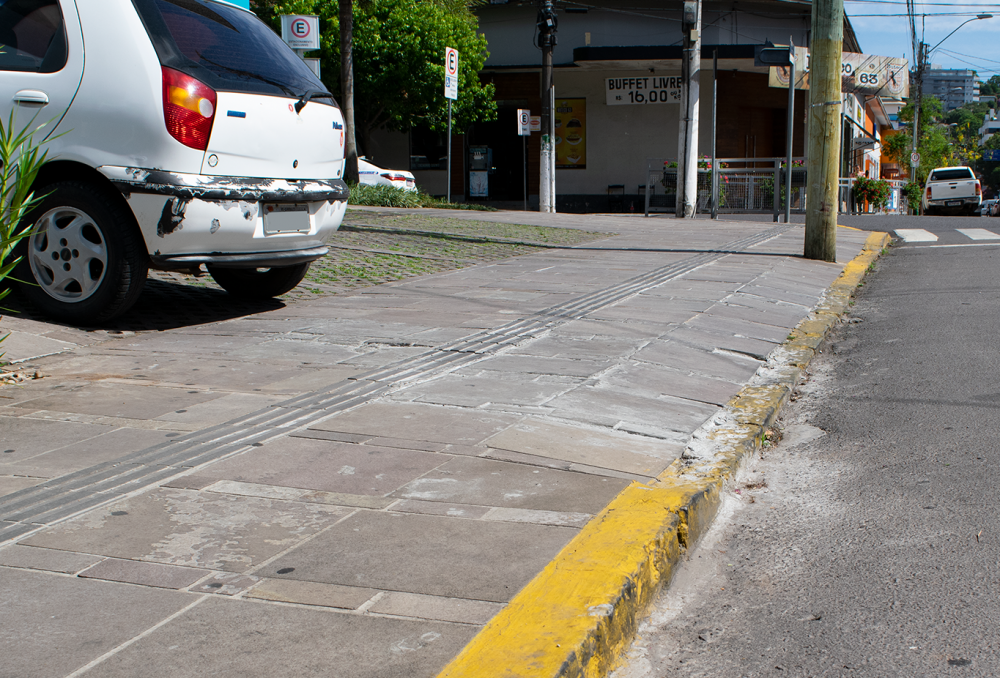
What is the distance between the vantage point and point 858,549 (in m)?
2.96

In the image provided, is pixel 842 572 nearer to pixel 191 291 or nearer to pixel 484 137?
pixel 191 291

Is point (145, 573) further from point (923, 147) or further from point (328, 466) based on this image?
point (923, 147)

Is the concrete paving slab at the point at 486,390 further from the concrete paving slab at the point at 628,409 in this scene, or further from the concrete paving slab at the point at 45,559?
the concrete paving slab at the point at 45,559

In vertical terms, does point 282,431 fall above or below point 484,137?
below

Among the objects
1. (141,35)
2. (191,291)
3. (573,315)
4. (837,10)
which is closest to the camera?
(141,35)

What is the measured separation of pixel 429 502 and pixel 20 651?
1279 mm

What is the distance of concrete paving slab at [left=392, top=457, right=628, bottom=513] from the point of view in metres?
3.04

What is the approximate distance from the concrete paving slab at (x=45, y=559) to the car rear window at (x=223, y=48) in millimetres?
3242

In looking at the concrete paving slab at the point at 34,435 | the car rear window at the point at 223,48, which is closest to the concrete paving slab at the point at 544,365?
the concrete paving slab at the point at 34,435

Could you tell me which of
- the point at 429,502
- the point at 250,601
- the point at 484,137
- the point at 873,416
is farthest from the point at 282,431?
the point at 484,137

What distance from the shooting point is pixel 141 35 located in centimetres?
506

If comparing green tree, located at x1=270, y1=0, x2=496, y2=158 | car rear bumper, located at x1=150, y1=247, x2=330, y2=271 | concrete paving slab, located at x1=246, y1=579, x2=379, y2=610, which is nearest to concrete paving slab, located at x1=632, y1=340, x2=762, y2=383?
car rear bumper, located at x1=150, y1=247, x2=330, y2=271

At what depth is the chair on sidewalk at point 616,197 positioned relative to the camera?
2888 centimetres

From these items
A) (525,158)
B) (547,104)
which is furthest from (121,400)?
(525,158)
